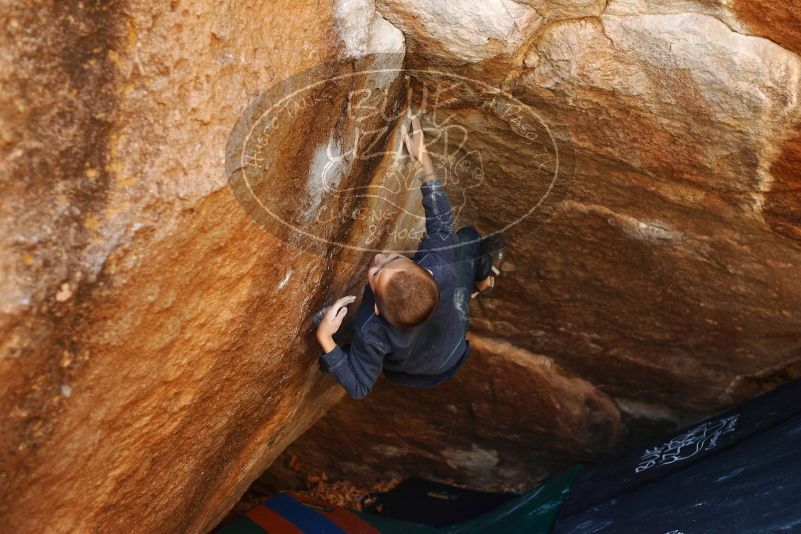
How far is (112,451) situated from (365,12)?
1462 mm

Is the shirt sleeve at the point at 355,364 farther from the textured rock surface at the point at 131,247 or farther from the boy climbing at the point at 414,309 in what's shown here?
the textured rock surface at the point at 131,247

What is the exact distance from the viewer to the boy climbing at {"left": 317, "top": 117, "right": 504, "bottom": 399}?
2.88 m

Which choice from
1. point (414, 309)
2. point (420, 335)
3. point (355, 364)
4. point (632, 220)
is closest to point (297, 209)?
point (414, 309)

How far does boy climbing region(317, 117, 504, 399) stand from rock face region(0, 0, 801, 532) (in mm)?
121

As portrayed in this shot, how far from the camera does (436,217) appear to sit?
2975 millimetres

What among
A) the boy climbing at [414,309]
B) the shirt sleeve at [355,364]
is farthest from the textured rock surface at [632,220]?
the shirt sleeve at [355,364]

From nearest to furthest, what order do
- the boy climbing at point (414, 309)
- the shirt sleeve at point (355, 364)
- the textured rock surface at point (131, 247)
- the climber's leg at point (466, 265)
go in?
the textured rock surface at point (131, 247)
the boy climbing at point (414, 309)
the shirt sleeve at point (355, 364)
the climber's leg at point (466, 265)

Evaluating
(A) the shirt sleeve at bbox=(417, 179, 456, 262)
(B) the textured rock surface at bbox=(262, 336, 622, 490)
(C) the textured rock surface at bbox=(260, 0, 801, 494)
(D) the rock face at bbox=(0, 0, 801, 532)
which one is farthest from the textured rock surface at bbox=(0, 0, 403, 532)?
(B) the textured rock surface at bbox=(262, 336, 622, 490)

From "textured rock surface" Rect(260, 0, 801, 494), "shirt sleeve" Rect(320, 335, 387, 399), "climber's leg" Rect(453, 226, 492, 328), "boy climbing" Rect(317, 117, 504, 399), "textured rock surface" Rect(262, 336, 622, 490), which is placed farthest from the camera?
"textured rock surface" Rect(262, 336, 622, 490)

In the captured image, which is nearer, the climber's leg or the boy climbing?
the boy climbing

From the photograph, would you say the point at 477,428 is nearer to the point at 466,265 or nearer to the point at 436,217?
the point at 466,265

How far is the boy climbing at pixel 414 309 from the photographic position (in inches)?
113

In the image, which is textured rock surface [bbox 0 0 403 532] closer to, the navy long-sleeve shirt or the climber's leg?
the navy long-sleeve shirt

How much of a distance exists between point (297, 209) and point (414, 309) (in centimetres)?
56
